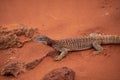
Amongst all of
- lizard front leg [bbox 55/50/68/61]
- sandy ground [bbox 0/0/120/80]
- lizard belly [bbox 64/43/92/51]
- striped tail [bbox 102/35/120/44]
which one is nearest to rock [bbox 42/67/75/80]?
sandy ground [bbox 0/0/120/80]

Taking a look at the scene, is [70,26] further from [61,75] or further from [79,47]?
[61,75]

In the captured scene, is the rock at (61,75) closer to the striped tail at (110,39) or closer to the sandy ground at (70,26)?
the sandy ground at (70,26)

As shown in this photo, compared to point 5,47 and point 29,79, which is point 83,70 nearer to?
point 29,79

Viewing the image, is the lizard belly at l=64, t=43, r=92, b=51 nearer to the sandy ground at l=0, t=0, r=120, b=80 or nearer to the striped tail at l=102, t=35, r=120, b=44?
the sandy ground at l=0, t=0, r=120, b=80

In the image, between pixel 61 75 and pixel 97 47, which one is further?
pixel 97 47

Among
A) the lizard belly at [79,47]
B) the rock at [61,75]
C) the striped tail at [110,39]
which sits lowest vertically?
the rock at [61,75]

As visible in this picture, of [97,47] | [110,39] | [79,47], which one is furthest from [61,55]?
[110,39]

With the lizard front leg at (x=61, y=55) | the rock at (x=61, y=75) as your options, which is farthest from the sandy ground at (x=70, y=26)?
the rock at (x=61, y=75)

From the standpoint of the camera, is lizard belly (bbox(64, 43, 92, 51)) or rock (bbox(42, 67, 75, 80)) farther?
lizard belly (bbox(64, 43, 92, 51))
